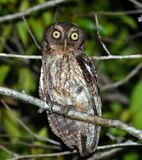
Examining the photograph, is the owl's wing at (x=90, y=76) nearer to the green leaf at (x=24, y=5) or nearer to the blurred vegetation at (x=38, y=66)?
the blurred vegetation at (x=38, y=66)

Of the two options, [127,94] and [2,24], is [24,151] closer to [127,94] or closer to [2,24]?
[2,24]


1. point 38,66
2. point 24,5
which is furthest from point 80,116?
point 38,66

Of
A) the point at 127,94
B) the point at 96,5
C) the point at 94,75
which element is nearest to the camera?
the point at 94,75

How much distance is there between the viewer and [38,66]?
7.32 meters

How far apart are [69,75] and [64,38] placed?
342 mm

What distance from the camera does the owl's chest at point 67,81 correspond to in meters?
5.11

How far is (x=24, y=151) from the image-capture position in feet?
22.1

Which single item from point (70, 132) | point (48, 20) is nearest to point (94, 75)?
point (70, 132)

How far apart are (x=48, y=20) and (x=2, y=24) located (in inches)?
22.1

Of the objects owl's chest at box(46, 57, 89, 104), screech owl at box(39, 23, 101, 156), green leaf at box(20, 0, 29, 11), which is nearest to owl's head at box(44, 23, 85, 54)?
screech owl at box(39, 23, 101, 156)

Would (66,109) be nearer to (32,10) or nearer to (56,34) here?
(56,34)

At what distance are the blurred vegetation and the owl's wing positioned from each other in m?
0.52

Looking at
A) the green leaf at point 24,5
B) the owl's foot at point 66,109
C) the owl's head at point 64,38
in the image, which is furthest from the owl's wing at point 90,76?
the green leaf at point 24,5

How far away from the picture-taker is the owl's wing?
5.09 metres
